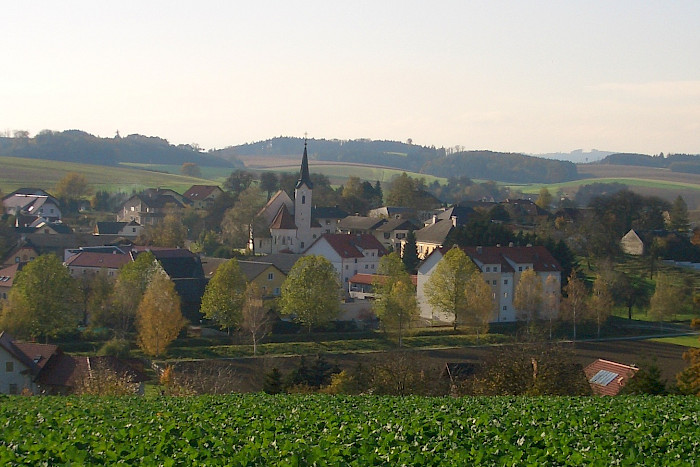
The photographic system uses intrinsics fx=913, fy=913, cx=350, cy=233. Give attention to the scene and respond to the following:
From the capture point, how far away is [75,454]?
508 inches

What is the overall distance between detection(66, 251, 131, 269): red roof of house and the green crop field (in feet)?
165

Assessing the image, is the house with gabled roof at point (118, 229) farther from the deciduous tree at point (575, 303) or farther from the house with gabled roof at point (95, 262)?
the deciduous tree at point (575, 303)

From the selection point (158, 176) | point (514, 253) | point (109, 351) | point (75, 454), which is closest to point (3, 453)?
point (75, 454)

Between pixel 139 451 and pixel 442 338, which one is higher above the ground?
pixel 139 451

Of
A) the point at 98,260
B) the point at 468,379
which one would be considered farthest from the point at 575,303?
the point at 98,260

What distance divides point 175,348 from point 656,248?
139 feet

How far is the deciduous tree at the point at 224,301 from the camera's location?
49.2 meters

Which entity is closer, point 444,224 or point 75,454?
point 75,454

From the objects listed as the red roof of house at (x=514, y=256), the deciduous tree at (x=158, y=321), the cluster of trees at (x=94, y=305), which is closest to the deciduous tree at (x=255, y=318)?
the deciduous tree at (x=158, y=321)

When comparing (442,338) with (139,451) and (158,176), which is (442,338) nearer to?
(139,451)

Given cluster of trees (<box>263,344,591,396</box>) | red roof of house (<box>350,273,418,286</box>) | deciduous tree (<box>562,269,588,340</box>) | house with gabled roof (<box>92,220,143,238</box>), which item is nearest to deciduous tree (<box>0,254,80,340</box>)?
cluster of trees (<box>263,344,591,396</box>)

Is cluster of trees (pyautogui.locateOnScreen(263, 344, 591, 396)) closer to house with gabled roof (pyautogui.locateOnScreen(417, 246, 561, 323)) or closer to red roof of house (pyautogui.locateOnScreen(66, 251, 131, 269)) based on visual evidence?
house with gabled roof (pyautogui.locateOnScreen(417, 246, 561, 323))

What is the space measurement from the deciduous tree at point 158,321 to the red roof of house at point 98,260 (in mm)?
12154

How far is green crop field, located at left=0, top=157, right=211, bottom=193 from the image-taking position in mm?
114875
